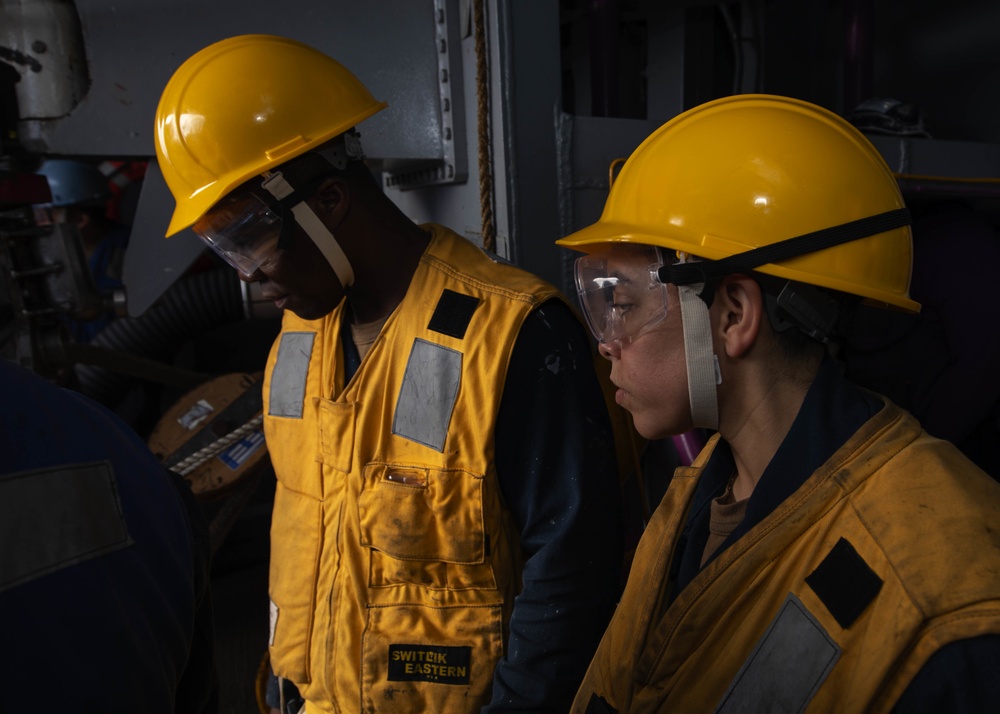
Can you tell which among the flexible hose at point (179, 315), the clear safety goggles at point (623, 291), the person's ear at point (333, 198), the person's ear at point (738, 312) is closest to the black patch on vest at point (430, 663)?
the clear safety goggles at point (623, 291)

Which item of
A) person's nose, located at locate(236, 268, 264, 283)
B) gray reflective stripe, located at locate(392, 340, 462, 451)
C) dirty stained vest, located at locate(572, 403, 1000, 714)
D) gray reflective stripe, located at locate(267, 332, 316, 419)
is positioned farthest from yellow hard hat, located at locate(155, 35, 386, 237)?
dirty stained vest, located at locate(572, 403, 1000, 714)

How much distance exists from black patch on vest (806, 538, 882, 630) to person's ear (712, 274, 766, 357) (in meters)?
0.32

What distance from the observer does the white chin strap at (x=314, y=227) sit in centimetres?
155

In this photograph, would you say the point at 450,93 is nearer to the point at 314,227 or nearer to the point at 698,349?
the point at 314,227

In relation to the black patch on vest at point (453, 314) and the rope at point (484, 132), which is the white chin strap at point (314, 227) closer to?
the black patch on vest at point (453, 314)

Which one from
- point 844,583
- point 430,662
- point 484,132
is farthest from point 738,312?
point 484,132

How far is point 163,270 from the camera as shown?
2324 millimetres

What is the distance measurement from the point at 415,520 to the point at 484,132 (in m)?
1.26

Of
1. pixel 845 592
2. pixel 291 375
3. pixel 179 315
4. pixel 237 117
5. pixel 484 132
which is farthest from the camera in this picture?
pixel 179 315

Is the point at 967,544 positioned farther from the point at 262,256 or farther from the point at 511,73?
the point at 511,73

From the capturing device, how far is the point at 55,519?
2.13ft

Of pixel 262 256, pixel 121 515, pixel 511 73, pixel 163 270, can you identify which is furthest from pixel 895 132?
pixel 121 515

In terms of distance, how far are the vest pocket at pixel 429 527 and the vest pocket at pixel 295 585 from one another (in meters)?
0.18

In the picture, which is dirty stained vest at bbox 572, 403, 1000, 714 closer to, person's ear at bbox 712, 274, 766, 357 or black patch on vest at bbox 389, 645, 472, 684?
person's ear at bbox 712, 274, 766, 357
